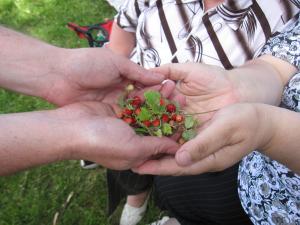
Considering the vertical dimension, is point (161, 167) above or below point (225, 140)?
below

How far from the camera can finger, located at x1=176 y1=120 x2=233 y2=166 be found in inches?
47.9

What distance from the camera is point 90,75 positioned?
1.58 m

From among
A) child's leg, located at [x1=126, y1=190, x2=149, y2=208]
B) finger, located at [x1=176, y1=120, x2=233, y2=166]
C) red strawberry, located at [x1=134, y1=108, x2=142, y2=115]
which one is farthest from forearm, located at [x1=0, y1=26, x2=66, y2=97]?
child's leg, located at [x1=126, y1=190, x2=149, y2=208]

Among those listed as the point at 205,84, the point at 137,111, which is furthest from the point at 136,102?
the point at 205,84

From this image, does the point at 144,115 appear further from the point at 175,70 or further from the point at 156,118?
the point at 175,70

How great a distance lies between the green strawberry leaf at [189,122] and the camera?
1.48 metres

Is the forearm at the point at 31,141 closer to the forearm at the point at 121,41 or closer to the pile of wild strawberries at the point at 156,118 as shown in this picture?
the pile of wild strawberries at the point at 156,118

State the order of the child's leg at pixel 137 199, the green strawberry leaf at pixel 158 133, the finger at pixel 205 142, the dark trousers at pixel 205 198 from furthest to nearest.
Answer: the child's leg at pixel 137 199
the dark trousers at pixel 205 198
the green strawberry leaf at pixel 158 133
the finger at pixel 205 142

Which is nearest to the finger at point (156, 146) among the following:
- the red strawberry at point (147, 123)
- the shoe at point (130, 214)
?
the red strawberry at point (147, 123)

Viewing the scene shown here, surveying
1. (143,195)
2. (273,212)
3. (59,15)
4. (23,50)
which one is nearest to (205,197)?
(273,212)

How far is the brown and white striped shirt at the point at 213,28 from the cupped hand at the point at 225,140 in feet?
1.55

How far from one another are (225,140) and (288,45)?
1.87ft

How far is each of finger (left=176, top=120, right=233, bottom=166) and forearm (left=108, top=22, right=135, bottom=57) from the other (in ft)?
3.35

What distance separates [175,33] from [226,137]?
0.68 meters
